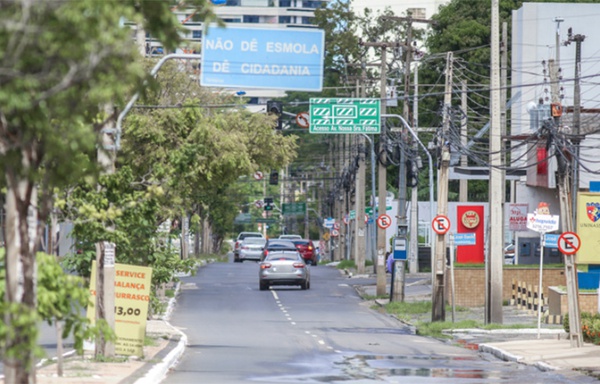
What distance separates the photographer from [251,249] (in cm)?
8138

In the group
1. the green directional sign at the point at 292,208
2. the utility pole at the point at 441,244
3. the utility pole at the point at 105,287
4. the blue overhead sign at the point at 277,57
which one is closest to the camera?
the utility pole at the point at 105,287

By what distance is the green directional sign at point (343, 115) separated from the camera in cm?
3912

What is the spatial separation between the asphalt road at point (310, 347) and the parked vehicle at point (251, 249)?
107 ft

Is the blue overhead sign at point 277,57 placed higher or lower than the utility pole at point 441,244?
higher

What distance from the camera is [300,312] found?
39.2 meters

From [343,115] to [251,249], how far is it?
139ft

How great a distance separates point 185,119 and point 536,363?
8.59 metres

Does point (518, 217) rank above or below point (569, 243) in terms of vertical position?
above

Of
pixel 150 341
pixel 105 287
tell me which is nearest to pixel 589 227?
pixel 150 341

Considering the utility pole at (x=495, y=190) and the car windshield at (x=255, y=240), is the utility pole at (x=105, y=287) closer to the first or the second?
the utility pole at (x=495, y=190)

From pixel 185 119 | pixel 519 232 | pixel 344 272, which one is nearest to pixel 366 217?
pixel 344 272

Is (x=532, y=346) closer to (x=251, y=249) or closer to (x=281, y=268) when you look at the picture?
(x=281, y=268)

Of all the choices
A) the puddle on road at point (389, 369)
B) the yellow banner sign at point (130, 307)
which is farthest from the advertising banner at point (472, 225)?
the yellow banner sign at point (130, 307)

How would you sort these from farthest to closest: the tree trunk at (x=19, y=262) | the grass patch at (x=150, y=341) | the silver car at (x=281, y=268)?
the silver car at (x=281, y=268) < the grass patch at (x=150, y=341) < the tree trunk at (x=19, y=262)
